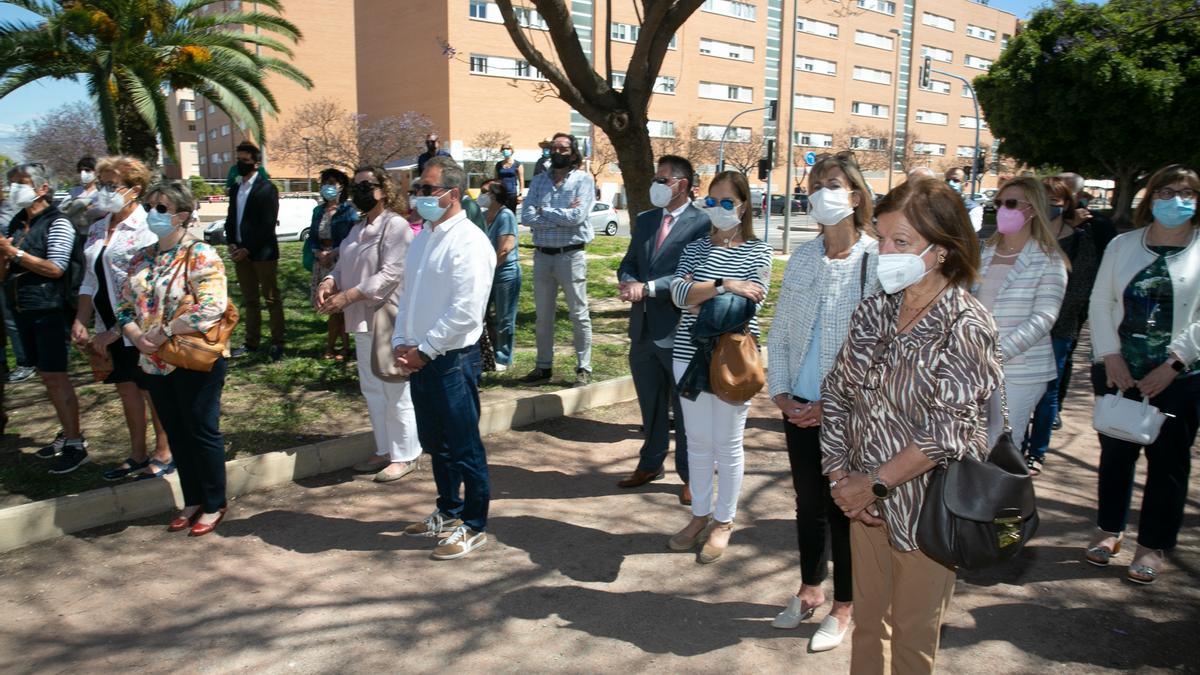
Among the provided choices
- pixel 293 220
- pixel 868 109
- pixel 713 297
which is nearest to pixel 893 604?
pixel 713 297

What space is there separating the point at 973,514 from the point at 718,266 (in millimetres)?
2028

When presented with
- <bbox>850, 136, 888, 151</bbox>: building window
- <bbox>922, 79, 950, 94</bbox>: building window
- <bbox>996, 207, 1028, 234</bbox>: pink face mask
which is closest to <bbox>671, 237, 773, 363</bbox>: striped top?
<bbox>996, 207, 1028, 234</bbox>: pink face mask

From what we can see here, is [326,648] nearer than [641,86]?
Yes

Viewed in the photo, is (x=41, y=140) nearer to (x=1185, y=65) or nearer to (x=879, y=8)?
(x=1185, y=65)

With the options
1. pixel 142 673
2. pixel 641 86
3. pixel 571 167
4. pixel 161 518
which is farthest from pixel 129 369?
pixel 641 86

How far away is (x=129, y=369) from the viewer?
5297 mm

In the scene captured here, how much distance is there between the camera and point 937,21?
76.4m

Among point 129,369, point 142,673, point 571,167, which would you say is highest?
point 571,167

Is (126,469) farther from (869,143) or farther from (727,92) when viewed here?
(869,143)

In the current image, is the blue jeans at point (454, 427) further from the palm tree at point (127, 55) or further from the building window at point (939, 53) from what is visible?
the building window at point (939, 53)

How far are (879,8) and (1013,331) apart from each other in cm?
7696

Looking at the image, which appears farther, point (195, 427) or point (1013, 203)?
point (195, 427)

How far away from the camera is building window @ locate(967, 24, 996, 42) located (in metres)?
80.3

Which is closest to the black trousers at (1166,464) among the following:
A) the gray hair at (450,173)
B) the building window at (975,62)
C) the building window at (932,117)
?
the gray hair at (450,173)
